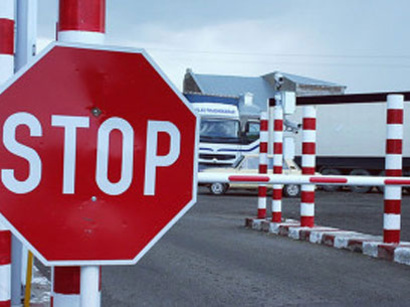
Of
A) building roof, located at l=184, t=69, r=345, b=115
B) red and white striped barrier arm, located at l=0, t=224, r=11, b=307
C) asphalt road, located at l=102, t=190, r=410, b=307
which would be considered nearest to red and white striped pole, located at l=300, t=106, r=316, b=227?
asphalt road, located at l=102, t=190, r=410, b=307

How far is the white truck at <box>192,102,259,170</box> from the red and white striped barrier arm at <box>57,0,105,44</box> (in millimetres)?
23359

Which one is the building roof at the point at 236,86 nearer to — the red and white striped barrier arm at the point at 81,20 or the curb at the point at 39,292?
the curb at the point at 39,292

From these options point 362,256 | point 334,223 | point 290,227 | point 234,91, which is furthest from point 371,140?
point 234,91

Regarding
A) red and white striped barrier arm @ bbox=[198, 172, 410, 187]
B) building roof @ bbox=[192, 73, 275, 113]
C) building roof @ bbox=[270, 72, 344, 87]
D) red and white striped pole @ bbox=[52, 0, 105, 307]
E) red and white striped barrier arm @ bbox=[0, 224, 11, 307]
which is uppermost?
building roof @ bbox=[270, 72, 344, 87]

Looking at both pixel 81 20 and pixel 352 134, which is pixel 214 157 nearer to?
pixel 352 134

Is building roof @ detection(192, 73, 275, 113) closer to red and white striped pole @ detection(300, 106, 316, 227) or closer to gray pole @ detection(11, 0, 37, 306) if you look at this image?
red and white striped pole @ detection(300, 106, 316, 227)

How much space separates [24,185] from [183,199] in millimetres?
517

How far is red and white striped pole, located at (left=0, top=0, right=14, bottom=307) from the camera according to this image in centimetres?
356

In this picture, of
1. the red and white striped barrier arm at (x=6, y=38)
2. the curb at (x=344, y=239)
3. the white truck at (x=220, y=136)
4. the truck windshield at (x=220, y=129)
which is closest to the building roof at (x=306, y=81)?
the white truck at (x=220, y=136)

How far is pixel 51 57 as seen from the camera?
7.59 feet

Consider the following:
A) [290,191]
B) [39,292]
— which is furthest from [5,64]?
[290,191]

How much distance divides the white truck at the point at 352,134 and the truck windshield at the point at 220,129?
97.9 inches

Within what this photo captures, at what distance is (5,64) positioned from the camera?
3.57m

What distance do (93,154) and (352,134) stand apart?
84.3 feet
